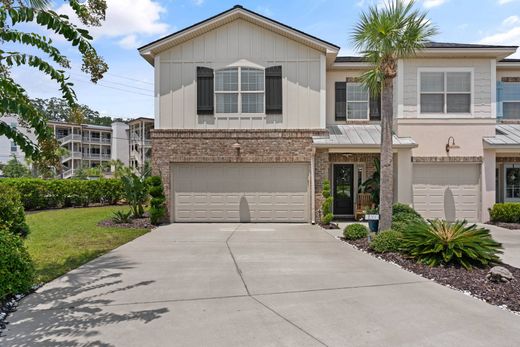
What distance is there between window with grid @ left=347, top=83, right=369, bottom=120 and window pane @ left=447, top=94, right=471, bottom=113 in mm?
3120

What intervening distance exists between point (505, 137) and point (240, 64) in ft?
34.8

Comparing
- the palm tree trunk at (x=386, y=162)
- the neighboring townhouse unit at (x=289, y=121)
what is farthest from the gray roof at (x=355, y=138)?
the palm tree trunk at (x=386, y=162)

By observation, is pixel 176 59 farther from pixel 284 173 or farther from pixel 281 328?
pixel 281 328

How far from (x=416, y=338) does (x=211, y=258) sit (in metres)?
5.06

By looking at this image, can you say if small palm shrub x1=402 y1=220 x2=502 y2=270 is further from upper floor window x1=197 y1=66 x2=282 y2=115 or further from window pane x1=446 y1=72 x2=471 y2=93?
window pane x1=446 y1=72 x2=471 y2=93

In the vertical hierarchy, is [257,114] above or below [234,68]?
below

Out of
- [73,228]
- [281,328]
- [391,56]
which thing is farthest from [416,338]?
[73,228]

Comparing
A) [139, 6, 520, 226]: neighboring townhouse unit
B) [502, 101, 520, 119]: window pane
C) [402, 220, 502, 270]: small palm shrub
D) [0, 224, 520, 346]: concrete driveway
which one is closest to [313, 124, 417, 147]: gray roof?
[139, 6, 520, 226]: neighboring townhouse unit

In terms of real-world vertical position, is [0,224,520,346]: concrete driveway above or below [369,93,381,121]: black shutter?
below

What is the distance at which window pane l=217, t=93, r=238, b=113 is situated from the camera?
14.4 meters

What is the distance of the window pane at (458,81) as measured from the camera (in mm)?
14353

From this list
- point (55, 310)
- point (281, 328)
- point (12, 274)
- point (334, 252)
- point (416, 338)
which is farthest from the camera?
point (334, 252)

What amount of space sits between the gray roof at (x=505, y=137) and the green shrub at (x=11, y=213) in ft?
49.5

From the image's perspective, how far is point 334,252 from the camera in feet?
29.7
